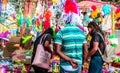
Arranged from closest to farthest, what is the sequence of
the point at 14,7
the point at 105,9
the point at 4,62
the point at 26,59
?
the point at 26,59 < the point at 4,62 < the point at 105,9 < the point at 14,7

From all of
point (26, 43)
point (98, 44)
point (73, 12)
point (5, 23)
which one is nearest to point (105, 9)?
point (26, 43)

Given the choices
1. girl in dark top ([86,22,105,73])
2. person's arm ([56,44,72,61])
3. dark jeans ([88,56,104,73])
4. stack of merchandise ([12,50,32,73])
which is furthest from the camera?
stack of merchandise ([12,50,32,73])

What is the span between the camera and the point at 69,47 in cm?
447

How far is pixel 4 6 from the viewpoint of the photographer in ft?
41.4

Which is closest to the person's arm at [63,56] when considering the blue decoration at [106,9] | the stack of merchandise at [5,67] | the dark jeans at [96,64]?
the dark jeans at [96,64]

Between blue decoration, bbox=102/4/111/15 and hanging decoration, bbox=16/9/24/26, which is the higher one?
blue decoration, bbox=102/4/111/15

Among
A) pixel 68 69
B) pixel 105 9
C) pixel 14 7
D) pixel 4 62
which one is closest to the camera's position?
pixel 68 69

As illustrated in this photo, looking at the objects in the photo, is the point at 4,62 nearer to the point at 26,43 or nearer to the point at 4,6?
the point at 26,43

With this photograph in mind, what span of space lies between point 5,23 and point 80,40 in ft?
25.9

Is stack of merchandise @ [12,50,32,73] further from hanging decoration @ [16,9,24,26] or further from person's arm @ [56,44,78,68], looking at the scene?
hanging decoration @ [16,9,24,26]

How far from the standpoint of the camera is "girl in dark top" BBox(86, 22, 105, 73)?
5.81 m

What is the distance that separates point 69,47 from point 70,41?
0.27 feet

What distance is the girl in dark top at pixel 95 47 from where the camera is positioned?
19.1 feet

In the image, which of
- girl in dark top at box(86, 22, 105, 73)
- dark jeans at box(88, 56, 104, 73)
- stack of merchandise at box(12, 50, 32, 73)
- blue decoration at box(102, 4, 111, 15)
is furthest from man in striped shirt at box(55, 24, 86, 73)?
blue decoration at box(102, 4, 111, 15)
